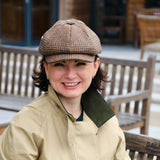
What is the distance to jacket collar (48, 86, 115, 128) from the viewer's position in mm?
2037

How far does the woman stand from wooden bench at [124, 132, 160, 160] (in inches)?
10.8

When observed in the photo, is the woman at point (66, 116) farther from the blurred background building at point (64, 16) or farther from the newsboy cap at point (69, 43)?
the blurred background building at point (64, 16)

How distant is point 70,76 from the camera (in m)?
1.92

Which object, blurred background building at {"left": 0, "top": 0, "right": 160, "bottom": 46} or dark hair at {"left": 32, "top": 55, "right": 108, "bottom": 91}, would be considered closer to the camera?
dark hair at {"left": 32, "top": 55, "right": 108, "bottom": 91}

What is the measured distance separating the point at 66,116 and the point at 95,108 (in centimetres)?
21

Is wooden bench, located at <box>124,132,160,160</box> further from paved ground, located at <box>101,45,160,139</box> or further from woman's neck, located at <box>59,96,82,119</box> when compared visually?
paved ground, located at <box>101,45,160,139</box>

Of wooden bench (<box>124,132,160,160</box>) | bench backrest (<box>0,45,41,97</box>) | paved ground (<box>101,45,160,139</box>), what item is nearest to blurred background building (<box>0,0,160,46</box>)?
paved ground (<box>101,45,160,139</box>)

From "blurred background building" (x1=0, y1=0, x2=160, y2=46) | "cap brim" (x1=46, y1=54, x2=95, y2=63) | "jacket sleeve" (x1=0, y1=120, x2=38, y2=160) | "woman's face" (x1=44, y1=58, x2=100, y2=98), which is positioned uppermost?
"cap brim" (x1=46, y1=54, x2=95, y2=63)

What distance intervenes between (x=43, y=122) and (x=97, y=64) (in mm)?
400

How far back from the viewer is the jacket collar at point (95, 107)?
204cm

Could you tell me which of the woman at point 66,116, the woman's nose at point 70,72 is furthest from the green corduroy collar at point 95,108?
the woman's nose at point 70,72

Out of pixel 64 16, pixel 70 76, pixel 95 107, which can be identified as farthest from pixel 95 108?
pixel 64 16

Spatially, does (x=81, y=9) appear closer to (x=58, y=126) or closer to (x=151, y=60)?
(x=151, y=60)

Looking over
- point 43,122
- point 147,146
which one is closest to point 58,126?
point 43,122
